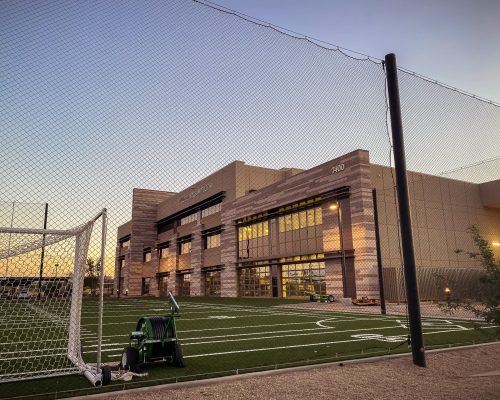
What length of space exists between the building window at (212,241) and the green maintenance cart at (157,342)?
4466 cm

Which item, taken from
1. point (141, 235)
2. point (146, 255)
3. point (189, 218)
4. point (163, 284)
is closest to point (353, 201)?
point (189, 218)

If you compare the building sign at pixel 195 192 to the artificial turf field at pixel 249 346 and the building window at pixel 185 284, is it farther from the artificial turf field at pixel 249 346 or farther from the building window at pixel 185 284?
the artificial turf field at pixel 249 346

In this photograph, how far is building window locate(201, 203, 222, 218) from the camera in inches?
2096

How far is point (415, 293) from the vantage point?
7.38 m

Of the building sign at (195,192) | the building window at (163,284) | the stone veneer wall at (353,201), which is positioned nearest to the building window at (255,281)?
the stone veneer wall at (353,201)

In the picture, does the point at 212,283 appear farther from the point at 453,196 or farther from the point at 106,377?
the point at 106,377

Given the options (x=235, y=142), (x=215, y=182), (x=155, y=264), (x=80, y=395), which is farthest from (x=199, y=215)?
(x=80, y=395)

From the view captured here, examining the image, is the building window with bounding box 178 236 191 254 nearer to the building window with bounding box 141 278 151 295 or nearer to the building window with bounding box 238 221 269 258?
the building window with bounding box 238 221 269 258

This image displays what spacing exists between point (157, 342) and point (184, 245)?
56812 millimetres

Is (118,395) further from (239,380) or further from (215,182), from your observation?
(215,182)

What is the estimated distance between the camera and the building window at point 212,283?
168 feet

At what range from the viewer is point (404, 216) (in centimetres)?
755

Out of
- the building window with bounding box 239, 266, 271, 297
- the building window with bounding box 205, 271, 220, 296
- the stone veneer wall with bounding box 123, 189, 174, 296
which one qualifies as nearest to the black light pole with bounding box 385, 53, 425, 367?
the building window with bounding box 239, 266, 271, 297

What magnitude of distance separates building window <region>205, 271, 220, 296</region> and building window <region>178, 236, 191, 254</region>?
313 inches
